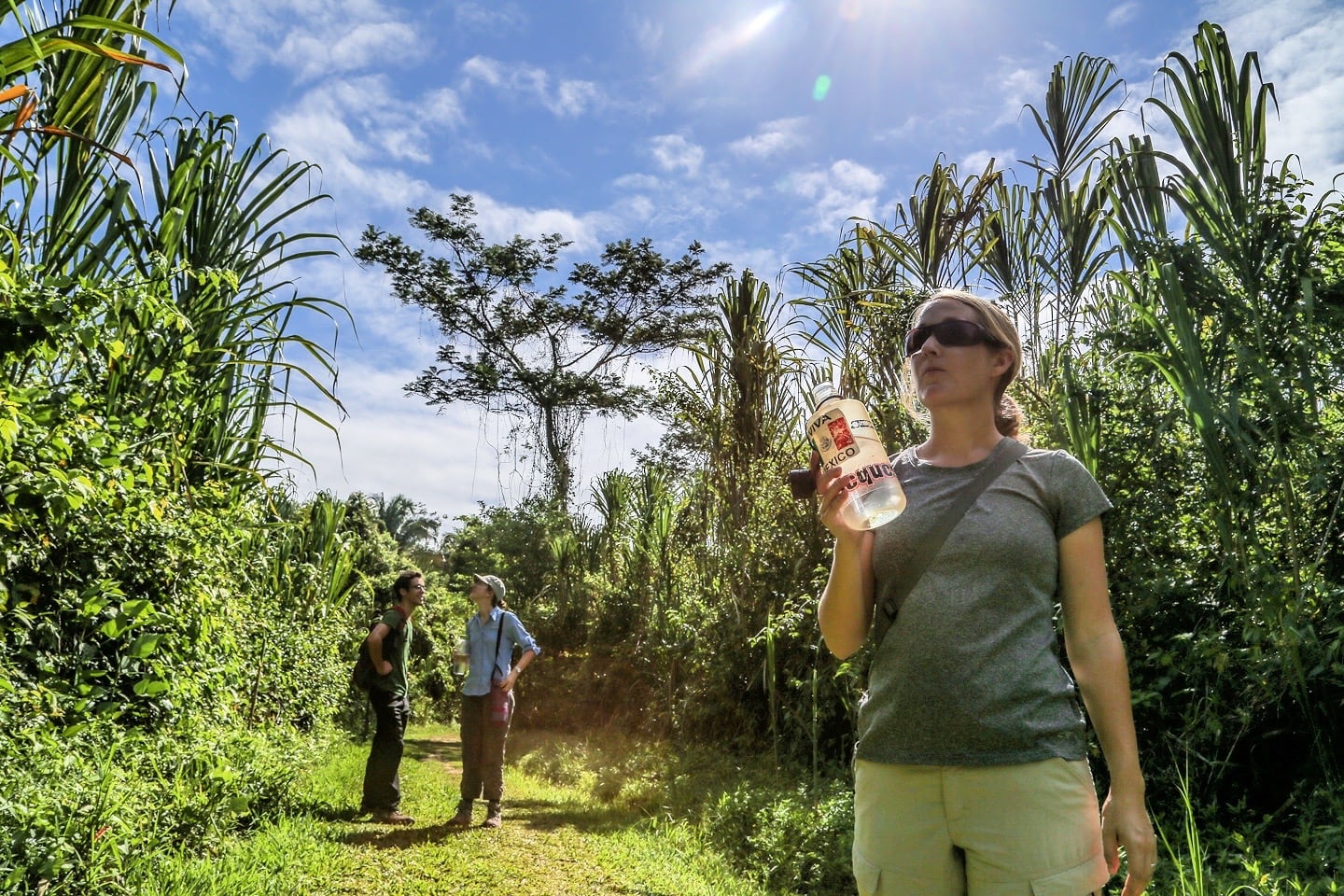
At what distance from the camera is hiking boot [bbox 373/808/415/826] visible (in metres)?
6.85

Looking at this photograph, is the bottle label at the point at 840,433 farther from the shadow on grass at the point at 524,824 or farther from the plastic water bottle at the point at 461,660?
the plastic water bottle at the point at 461,660

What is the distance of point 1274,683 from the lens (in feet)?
12.5

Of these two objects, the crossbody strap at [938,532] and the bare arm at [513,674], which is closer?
the crossbody strap at [938,532]

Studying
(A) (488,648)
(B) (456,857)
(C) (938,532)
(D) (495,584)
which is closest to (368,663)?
(A) (488,648)

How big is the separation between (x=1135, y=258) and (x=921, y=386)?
2881mm

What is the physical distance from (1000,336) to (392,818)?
6.46 metres

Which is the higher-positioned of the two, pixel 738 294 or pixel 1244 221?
pixel 738 294

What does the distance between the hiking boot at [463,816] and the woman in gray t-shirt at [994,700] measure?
19.5 feet

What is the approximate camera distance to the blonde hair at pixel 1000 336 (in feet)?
6.21

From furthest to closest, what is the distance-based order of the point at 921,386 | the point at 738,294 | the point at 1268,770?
the point at 738,294
the point at 1268,770
the point at 921,386

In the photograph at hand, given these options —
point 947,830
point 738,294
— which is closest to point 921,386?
point 947,830

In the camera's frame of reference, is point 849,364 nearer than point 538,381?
Yes

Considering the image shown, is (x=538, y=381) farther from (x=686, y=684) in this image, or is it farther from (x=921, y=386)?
(x=921, y=386)

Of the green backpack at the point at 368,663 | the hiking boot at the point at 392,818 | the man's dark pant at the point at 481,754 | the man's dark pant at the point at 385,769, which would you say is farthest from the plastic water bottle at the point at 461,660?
the hiking boot at the point at 392,818
